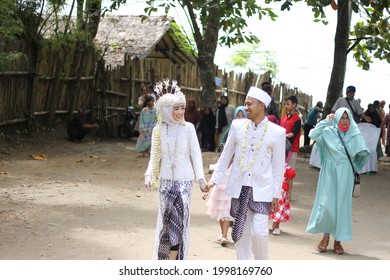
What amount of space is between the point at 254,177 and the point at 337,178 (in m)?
2.18

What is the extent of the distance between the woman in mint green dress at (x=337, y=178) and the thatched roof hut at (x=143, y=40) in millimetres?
19340

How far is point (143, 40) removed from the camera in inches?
1185

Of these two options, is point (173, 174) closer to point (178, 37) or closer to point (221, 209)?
point (221, 209)

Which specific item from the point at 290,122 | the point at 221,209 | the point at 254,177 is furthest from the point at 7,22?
the point at 254,177

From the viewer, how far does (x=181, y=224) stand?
779 centimetres

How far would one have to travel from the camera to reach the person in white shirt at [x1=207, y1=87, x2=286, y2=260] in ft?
24.3

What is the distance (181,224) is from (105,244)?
5.68 feet

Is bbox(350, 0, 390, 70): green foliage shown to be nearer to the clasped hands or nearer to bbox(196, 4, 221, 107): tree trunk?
bbox(196, 4, 221, 107): tree trunk

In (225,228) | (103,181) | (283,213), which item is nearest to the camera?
(225,228)

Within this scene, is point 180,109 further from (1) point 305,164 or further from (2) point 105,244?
(1) point 305,164

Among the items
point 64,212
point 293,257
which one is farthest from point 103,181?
point 293,257

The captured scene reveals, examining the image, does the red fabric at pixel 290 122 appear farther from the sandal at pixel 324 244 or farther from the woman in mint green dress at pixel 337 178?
the sandal at pixel 324 244

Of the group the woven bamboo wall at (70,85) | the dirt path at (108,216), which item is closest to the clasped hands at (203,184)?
the dirt path at (108,216)

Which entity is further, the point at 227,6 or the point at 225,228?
the point at 227,6
